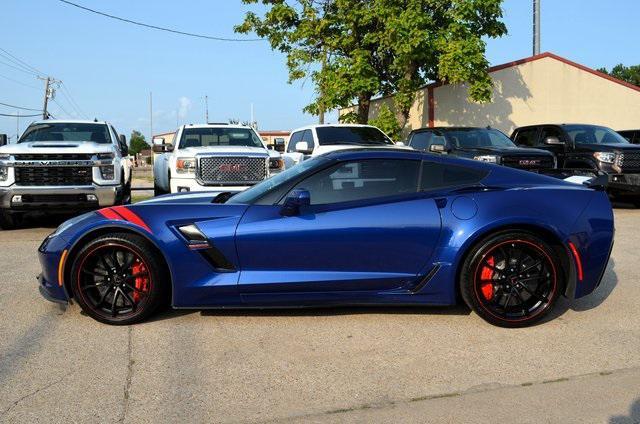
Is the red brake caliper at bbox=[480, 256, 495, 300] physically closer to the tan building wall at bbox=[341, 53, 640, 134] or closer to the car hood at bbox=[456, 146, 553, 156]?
the car hood at bbox=[456, 146, 553, 156]

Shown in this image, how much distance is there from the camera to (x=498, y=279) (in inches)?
180

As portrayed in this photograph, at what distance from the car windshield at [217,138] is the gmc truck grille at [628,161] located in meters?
7.42

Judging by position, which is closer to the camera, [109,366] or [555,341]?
[109,366]

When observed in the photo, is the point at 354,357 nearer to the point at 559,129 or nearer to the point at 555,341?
the point at 555,341

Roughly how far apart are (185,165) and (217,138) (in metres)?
1.86

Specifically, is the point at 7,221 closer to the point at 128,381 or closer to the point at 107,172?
the point at 107,172

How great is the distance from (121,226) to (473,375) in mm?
2764

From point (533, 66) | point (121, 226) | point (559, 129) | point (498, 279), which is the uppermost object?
point (533, 66)

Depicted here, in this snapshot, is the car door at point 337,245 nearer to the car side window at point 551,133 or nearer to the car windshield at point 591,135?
the car windshield at point 591,135

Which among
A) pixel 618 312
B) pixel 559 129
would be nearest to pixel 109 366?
pixel 618 312

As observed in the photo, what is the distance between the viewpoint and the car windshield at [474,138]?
12.5 m

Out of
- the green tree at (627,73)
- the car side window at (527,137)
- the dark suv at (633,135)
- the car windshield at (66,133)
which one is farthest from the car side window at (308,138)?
the green tree at (627,73)

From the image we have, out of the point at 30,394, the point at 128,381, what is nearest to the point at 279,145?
the point at 128,381

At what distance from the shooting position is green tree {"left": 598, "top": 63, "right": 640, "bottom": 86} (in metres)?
75.6
